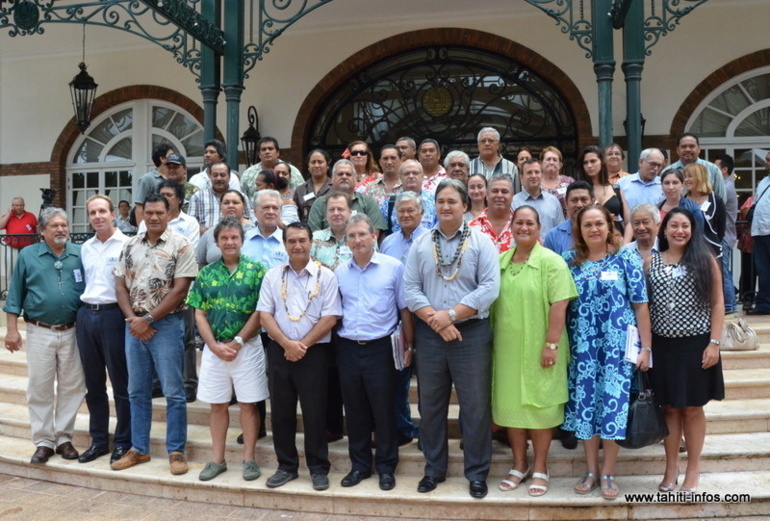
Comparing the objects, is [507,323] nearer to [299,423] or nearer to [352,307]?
[352,307]

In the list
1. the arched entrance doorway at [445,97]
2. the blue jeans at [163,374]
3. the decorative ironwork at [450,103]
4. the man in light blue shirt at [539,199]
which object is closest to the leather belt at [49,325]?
the blue jeans at [163,374]

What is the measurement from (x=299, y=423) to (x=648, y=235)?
9.26 ft

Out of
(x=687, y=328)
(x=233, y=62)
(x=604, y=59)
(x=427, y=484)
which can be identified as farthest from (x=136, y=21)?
(x=687, y=328)

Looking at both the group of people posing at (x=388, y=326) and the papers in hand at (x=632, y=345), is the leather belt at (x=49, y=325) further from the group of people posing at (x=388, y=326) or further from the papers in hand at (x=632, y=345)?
the papers in hand at (x=632, y=345)

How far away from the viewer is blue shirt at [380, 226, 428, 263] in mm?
4762

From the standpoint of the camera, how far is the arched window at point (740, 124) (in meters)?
9.82

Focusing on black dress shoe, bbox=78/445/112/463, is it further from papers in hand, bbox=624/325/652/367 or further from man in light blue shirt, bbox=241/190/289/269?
papers in hand, bbox=624/325/652/367

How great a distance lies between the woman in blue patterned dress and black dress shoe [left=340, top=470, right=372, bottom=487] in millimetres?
1331

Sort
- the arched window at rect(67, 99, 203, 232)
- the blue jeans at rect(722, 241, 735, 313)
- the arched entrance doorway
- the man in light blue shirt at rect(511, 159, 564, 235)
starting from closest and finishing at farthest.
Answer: the man in light blue shirt at rect(511, 159, 564, 235) → the blue jeans at rect(722, 241, 735, 313) → the arched entrance doorway → the arched window at rect(67, 99, 203, 232)

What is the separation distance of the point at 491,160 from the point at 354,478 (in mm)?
3033

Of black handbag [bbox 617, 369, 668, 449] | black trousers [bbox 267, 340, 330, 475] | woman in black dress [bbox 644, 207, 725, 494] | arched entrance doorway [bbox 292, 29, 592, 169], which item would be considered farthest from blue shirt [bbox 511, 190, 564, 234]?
arched entrance doorway [bbox 292, 29, 592, 169]

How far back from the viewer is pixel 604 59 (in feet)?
23.2

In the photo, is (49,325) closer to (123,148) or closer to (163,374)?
(163,374)

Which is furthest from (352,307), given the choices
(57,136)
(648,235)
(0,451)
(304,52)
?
(57,136)
